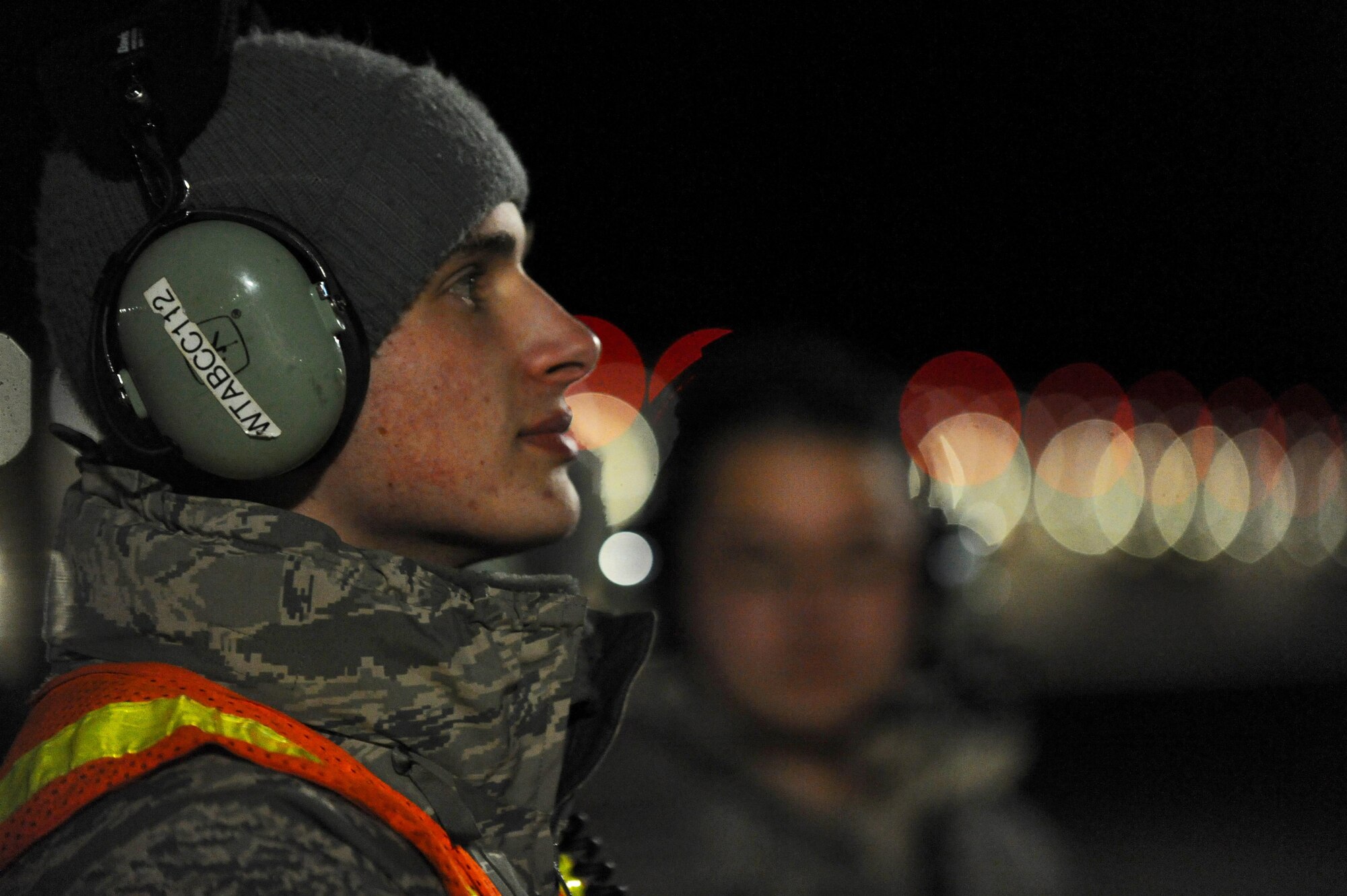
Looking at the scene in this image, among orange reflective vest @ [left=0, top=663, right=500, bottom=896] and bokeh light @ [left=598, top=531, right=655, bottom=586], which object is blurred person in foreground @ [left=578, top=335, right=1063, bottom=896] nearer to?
orange reflective vest @ [left=0, top=663, right=500, bottom=896]

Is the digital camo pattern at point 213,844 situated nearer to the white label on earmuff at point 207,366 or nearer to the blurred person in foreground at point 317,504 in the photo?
the blurred person in foreground at point 317,504

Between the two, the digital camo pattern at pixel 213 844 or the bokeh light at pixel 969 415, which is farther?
the bokeh light at pixel 969 415

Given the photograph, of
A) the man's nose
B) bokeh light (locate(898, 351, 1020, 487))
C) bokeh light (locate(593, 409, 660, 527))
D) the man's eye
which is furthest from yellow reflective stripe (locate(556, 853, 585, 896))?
bokeh light (locate(898, 351, 1020, 487))

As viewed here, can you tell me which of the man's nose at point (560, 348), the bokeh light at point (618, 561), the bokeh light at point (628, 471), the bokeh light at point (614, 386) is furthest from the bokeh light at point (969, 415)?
the man's nose at point (560, 348)

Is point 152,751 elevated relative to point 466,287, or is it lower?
lower

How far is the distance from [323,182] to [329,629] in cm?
71

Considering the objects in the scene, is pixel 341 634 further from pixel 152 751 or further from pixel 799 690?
pixel 799 690

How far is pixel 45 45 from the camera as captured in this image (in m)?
1.92

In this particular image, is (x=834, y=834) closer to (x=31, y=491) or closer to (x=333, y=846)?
(x=333, y=846)

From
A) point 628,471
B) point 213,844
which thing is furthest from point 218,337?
point 628,471

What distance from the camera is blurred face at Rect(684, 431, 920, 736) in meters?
3.86

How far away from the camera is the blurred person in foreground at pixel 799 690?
3.53m

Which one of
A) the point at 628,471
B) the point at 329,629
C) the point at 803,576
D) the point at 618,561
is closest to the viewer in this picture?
the point at 329,629

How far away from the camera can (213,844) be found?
1388 mm
